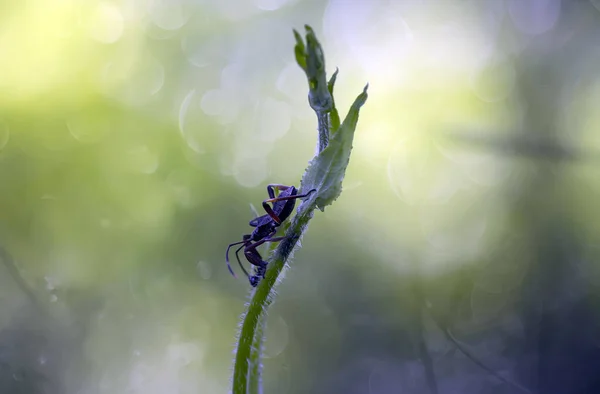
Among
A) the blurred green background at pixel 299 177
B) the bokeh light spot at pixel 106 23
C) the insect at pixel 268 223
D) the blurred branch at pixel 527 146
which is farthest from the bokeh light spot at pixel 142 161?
the insect at pixel 268 223

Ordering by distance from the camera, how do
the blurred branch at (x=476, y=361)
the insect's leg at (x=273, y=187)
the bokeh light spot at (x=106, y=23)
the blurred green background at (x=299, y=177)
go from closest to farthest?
the insect's leg at (x=273, y=187), the blurred branch at (x=476, y=361), the blurred green background at (x=299, y=177), the bokeh light spot at (x=106, y=23)

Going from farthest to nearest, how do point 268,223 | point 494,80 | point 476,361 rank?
point 494,80
point 476,361
point 268,223

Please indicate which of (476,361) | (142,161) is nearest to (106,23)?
(142,161)

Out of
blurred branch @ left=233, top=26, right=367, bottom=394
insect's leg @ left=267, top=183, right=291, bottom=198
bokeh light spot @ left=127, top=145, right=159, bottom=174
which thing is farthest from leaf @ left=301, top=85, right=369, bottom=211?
bokeh light spot @ left=127, top=145, right=159, bottom=174

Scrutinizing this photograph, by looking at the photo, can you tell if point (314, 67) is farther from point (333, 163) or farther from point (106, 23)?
point (106, 23)

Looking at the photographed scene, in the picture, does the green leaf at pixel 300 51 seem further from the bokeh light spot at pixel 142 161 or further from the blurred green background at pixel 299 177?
the bokeh light spot at pixel 142 161

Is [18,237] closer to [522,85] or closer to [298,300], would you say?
[298,300]

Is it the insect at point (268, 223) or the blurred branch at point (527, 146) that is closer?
the insect at point (268, 223)
